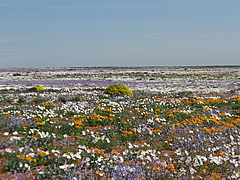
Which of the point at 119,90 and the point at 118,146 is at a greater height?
the point at 119,90

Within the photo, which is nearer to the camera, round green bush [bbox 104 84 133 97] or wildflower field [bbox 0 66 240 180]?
wildflower field [bbox 0 66 240 180]

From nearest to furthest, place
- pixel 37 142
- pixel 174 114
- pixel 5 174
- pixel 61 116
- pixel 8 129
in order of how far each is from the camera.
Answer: pixel 5 174 → pixel 37 142 → pixel 8 129 → pixel 61 116 → pixel 174 114

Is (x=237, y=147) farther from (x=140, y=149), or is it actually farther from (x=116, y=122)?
(x=116, y=122)

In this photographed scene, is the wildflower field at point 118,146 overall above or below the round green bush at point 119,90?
below

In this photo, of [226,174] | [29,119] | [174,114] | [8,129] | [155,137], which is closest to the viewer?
[226,174]

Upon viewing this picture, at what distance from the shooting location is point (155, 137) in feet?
32.8

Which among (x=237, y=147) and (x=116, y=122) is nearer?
(x=237, y=147)

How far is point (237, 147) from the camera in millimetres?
9336

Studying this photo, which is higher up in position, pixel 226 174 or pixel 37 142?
pixel 37 142

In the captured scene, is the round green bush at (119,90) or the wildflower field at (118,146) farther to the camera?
the round green bush at (119,90)

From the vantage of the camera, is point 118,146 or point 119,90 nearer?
point 118,146

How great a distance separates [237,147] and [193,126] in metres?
2.47

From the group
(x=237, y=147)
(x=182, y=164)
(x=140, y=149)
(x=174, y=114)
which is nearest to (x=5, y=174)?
(x=140, y=149)

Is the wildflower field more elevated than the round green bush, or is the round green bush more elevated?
the round green bush
